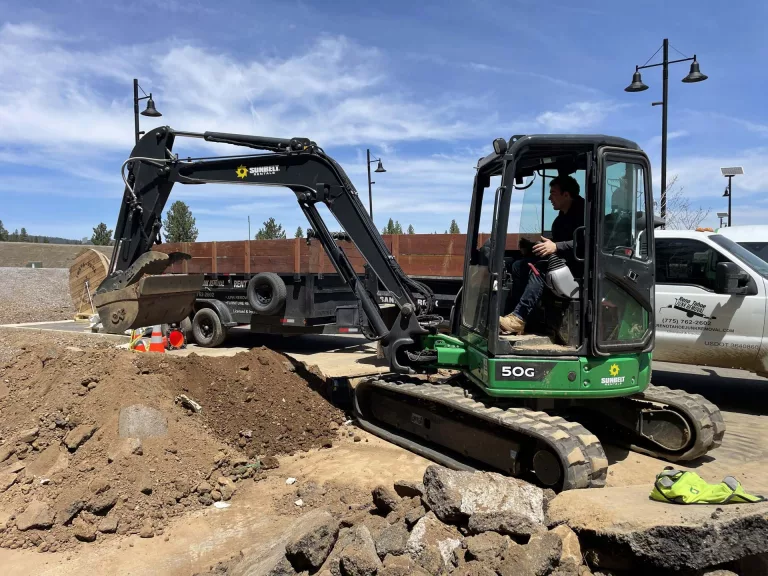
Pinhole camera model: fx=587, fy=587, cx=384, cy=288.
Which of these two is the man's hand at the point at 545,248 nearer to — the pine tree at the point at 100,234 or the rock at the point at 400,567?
the rock at the point at 400,567

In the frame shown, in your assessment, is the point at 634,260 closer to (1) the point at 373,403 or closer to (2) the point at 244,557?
(1) the point at 373,403

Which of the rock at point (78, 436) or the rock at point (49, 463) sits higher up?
the rock at point (78, 436)

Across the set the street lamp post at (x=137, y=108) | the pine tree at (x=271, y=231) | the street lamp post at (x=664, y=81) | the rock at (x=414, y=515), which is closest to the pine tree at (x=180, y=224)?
the pine tree at (x=271, y=231)

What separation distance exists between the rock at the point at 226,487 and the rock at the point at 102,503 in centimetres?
84

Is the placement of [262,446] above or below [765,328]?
below

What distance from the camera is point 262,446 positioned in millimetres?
5832

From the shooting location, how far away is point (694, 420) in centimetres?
520

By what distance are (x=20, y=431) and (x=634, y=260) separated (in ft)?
19.1

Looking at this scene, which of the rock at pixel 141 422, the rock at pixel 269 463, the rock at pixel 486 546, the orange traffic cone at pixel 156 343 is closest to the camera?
the rock at pixel 486 546

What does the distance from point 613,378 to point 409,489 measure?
6.64 feet

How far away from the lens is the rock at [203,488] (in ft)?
16.0

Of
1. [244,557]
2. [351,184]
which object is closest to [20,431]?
[244,557]

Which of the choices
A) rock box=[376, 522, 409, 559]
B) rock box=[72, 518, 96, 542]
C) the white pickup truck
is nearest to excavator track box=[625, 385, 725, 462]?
the white pickup truck

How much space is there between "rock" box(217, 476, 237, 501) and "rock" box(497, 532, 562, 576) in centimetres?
269
